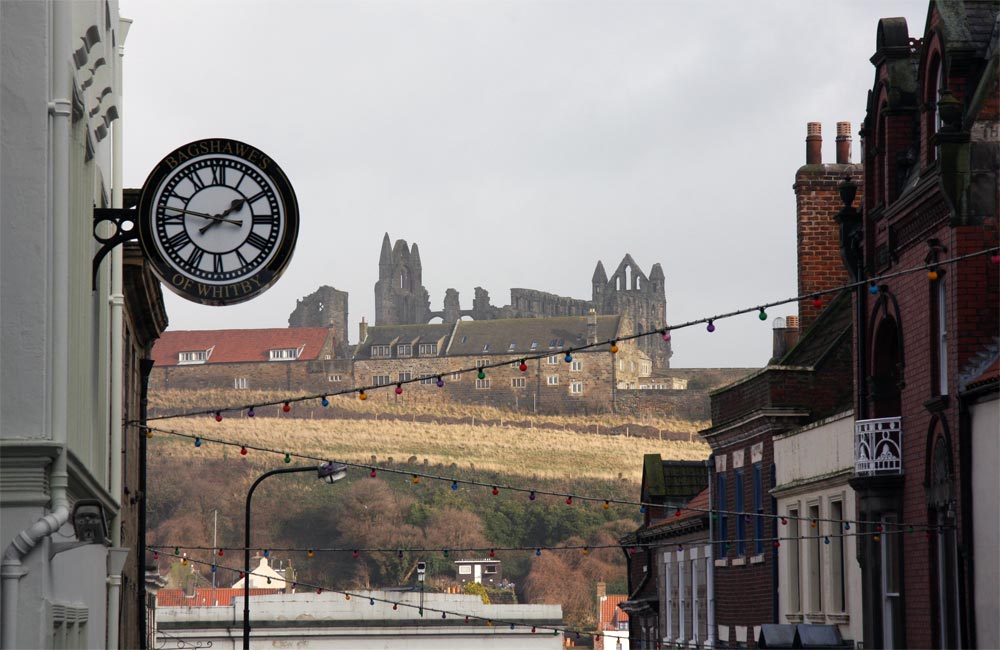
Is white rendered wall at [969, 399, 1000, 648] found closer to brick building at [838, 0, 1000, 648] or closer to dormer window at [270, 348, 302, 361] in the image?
brick building at [838, 0, 1000, 648]

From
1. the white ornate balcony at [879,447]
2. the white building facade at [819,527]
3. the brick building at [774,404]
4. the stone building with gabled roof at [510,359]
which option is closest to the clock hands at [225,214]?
the white ornate balcony at [879,447]

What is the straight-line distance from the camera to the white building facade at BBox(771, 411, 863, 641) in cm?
2583

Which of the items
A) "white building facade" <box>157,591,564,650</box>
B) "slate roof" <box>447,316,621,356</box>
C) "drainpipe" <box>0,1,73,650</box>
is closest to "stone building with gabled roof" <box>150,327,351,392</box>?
"slate roof" <box>447,316,621,356</box>

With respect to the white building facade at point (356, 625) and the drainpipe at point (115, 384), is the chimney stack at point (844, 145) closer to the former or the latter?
the drainpipe at point (115, 384)

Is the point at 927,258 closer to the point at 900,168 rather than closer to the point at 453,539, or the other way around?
the point at 900,168

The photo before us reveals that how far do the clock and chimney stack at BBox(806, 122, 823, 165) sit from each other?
20412 mm

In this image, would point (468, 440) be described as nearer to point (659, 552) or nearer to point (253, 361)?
point (253, 361)

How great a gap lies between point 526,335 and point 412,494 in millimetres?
32501

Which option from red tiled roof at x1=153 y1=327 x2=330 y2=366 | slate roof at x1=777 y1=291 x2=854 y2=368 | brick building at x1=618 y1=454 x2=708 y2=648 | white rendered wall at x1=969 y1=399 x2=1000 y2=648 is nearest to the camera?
white rendered wall at x1=969 y1=399 x2=1000 y2=648

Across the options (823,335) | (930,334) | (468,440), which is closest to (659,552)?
(823,335)

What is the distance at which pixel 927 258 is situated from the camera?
22.1 meters

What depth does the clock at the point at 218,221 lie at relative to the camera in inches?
500

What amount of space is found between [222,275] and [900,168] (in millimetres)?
13577

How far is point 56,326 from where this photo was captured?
10.8 m
